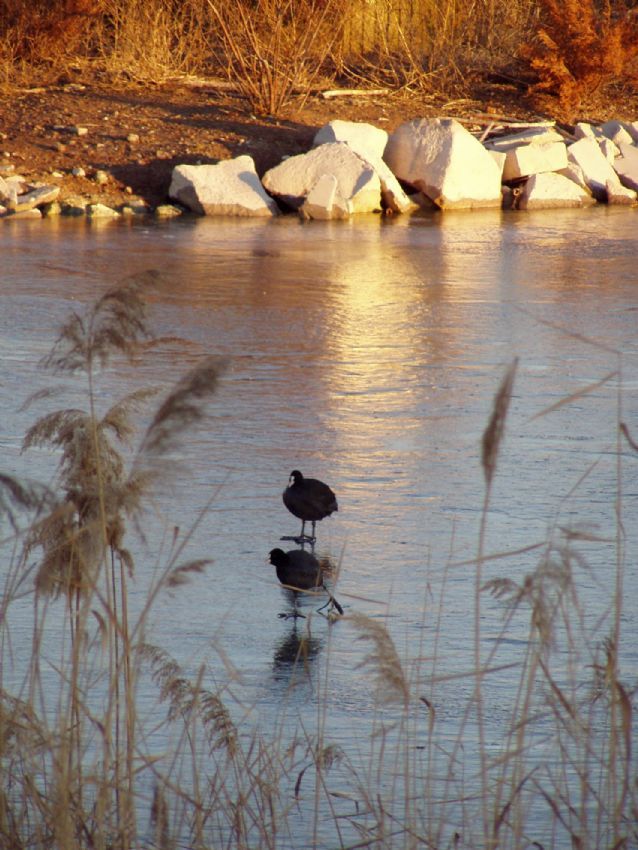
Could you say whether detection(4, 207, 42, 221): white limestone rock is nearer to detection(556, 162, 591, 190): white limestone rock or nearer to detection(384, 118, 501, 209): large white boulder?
detection(384, 118, 501, 209): large white boulder

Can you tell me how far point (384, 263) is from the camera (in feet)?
39.9

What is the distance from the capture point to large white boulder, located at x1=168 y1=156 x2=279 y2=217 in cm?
1570

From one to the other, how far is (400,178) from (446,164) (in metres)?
0.81

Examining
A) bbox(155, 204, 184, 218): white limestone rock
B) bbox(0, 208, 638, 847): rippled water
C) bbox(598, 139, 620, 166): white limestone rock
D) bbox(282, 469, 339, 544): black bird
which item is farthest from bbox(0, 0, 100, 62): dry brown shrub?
bbox(282, 469, 339, 544): black bird

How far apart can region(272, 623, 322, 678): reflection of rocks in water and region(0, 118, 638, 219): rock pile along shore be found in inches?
453

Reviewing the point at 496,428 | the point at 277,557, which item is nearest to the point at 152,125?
the point at 277,557

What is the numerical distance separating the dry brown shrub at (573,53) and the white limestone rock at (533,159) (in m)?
3.71

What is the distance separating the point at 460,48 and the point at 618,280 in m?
12.9

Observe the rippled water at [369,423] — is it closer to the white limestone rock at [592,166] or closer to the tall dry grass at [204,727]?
the tall dry grass at [204,727]

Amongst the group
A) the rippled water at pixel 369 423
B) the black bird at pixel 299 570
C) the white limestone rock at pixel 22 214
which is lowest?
the white limestone rock at pixel 22 214

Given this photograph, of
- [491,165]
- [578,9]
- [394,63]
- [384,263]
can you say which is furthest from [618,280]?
[394,63]

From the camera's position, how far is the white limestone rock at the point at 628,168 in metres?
18.1

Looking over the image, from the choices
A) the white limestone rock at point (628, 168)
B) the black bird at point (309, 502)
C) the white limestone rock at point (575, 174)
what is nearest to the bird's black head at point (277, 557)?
the black bird at point (309, 502)

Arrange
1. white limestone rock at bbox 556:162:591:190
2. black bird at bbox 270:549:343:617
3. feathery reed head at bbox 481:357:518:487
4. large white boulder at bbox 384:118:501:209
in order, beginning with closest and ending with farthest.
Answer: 1. feathery reed head at bbox 481:357:518:487
2. black bird at bbox 270:549:343:617
3. large white boulder at bbox 384:118:501:209
4. white limestone rock at bbox 556:162:591:190
